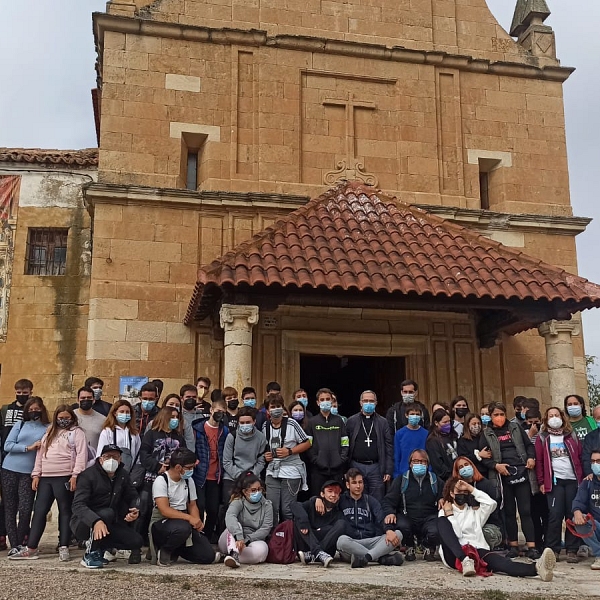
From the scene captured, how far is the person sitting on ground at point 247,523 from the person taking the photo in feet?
22.6

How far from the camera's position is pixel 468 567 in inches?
255

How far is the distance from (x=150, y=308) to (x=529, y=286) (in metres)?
5.67

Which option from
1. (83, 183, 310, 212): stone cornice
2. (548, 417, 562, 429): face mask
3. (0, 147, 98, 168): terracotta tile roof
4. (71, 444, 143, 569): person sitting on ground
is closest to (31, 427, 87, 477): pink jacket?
(71, 444, 143, 569): person sitting on ground

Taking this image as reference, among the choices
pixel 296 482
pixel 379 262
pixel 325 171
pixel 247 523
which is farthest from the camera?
pixel 325 171

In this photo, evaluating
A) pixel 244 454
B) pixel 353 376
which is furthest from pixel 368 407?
pixel 353 376

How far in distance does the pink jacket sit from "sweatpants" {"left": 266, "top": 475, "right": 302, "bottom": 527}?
1.90 metres

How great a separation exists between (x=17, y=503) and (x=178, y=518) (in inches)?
74.4

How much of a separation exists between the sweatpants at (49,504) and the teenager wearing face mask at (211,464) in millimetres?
1312

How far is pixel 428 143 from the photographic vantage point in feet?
42.7

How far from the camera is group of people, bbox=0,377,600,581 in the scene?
6.89 meters

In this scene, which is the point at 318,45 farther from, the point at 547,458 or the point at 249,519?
the point at 249,519

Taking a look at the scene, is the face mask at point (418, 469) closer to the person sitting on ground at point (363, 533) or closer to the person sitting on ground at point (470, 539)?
the person sitting on ground at point (470, 539)

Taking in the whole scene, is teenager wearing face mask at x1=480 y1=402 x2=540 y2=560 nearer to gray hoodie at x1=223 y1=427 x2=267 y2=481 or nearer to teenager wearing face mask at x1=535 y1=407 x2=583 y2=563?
teenager wearing face mask at x1=535 y1=407 x2=583 y2=563

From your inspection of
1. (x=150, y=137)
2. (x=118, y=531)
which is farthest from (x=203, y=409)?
(x=150, y=137)
